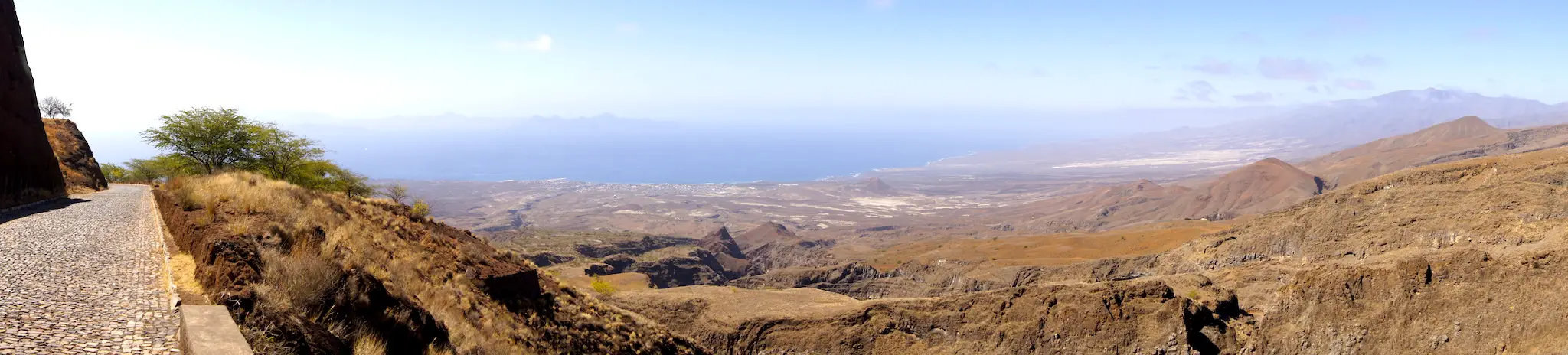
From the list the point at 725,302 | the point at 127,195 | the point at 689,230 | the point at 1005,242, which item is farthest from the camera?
the point at 689,230

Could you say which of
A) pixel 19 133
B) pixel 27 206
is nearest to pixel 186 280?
pixel 27 206

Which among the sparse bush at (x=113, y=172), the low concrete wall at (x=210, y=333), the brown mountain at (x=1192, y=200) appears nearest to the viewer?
the low concrete wall at (x=210, y=333)

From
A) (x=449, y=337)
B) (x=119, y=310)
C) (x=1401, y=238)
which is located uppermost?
(x=119, y=310)

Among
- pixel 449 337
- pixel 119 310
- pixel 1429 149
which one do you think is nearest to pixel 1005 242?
pixel 449 337

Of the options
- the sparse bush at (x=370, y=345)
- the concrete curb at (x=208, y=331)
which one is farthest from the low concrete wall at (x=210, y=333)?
the sparse bush at (x=370, y=345)

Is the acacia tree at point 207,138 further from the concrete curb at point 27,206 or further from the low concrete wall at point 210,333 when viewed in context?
the low concrete wall at point 210,333

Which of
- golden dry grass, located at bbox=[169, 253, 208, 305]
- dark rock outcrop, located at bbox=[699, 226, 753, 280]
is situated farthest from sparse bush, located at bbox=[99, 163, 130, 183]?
dark rock outcrop, located at bbox=[699, 226, 753, 280]

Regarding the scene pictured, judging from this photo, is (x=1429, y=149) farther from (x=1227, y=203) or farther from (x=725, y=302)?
(x=725, y=302)

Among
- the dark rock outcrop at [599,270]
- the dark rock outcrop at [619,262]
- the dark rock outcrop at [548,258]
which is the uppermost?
the dark rock outcrop at [548,258]
